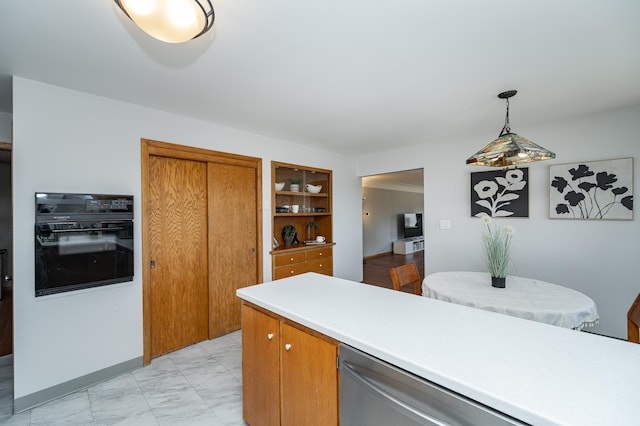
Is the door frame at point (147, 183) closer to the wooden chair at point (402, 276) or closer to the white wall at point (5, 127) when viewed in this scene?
the white wall at point (5, 127)

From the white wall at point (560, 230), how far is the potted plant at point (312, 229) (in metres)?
1.76

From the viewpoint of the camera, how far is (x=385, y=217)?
895 cm

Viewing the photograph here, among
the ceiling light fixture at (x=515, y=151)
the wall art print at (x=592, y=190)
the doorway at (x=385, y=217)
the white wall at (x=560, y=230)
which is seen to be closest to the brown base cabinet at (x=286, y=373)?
the ceiling light fixture at (x=515, y=151)

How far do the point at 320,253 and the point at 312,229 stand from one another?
0.49 meters

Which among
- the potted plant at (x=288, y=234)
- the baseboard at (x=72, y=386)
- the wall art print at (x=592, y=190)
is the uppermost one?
the wall art print at (x=592, y=190)

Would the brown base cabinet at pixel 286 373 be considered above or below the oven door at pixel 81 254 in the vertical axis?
below

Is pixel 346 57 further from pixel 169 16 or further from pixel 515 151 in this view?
pixel 515 151

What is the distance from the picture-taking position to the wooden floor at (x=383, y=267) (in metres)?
5.35

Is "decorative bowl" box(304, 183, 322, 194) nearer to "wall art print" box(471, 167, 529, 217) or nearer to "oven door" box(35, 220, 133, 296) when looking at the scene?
"wall art print" box(471, 167, 529, 217)

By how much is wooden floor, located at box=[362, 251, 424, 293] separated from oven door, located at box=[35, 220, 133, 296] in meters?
3.99

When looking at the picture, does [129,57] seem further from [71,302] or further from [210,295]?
[210,295]

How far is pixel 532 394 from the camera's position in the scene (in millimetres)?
694

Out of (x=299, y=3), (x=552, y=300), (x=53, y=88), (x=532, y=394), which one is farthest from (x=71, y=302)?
(x=552, y=300)

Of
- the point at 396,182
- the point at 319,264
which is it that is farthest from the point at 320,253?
the point at 396,182
